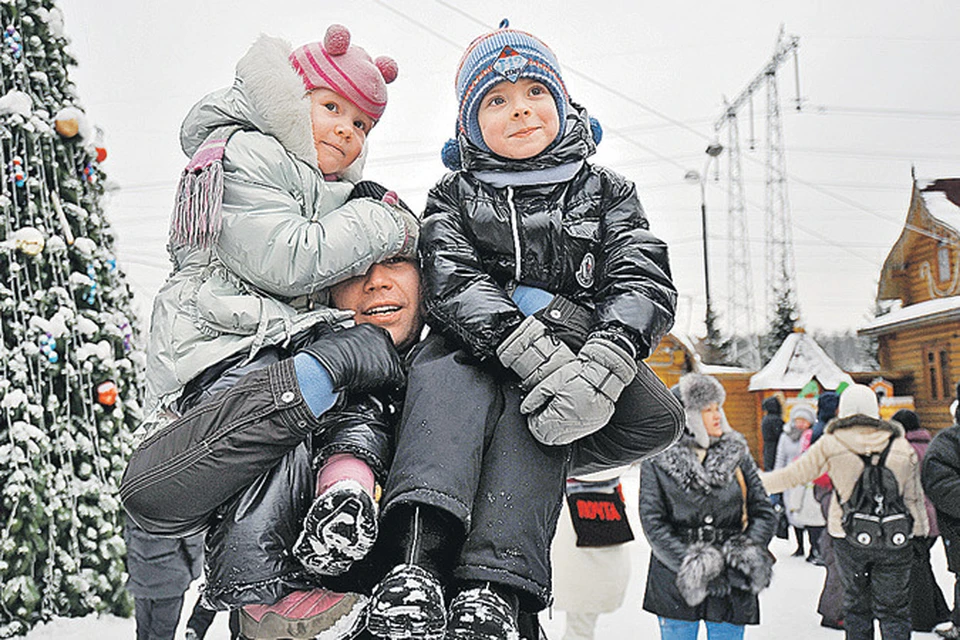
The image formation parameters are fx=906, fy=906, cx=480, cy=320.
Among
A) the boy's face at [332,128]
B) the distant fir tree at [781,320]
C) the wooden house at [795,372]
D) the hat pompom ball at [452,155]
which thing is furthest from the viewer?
the distant fir tree at [781,320]

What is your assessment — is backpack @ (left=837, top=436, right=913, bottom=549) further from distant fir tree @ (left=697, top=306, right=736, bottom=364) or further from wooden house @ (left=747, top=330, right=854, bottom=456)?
distant fir tree @ (left=697, top=306, right=736, bottom=364)

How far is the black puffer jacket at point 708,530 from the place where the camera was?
5.31 meters

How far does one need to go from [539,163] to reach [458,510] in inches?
34.0

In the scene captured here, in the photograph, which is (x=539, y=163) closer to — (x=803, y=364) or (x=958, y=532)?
(x=958, y=532)

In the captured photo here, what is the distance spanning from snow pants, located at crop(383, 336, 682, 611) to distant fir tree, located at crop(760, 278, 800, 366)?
25.1 metres

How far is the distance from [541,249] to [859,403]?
16.7 feet

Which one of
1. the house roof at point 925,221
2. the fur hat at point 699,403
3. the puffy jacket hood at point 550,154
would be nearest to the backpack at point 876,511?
the fur hat at point 699,403

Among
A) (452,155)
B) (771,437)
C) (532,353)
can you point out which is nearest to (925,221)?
(771,437)

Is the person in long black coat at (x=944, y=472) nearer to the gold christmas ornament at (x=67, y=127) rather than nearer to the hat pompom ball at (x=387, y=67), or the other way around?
the hat pompom ball at (x=387, y=67)

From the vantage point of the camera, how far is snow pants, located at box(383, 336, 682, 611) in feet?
5.77

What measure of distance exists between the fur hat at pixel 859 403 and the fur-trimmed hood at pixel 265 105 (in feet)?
17.6

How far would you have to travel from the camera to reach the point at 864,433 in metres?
6.20

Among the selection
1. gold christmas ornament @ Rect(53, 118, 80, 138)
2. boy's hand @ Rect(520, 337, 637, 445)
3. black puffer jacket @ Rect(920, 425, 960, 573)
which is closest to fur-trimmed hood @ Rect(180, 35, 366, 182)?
boy's hand @ Rect(520, 337, 637, 445)

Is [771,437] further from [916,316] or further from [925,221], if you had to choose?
[925,221]
